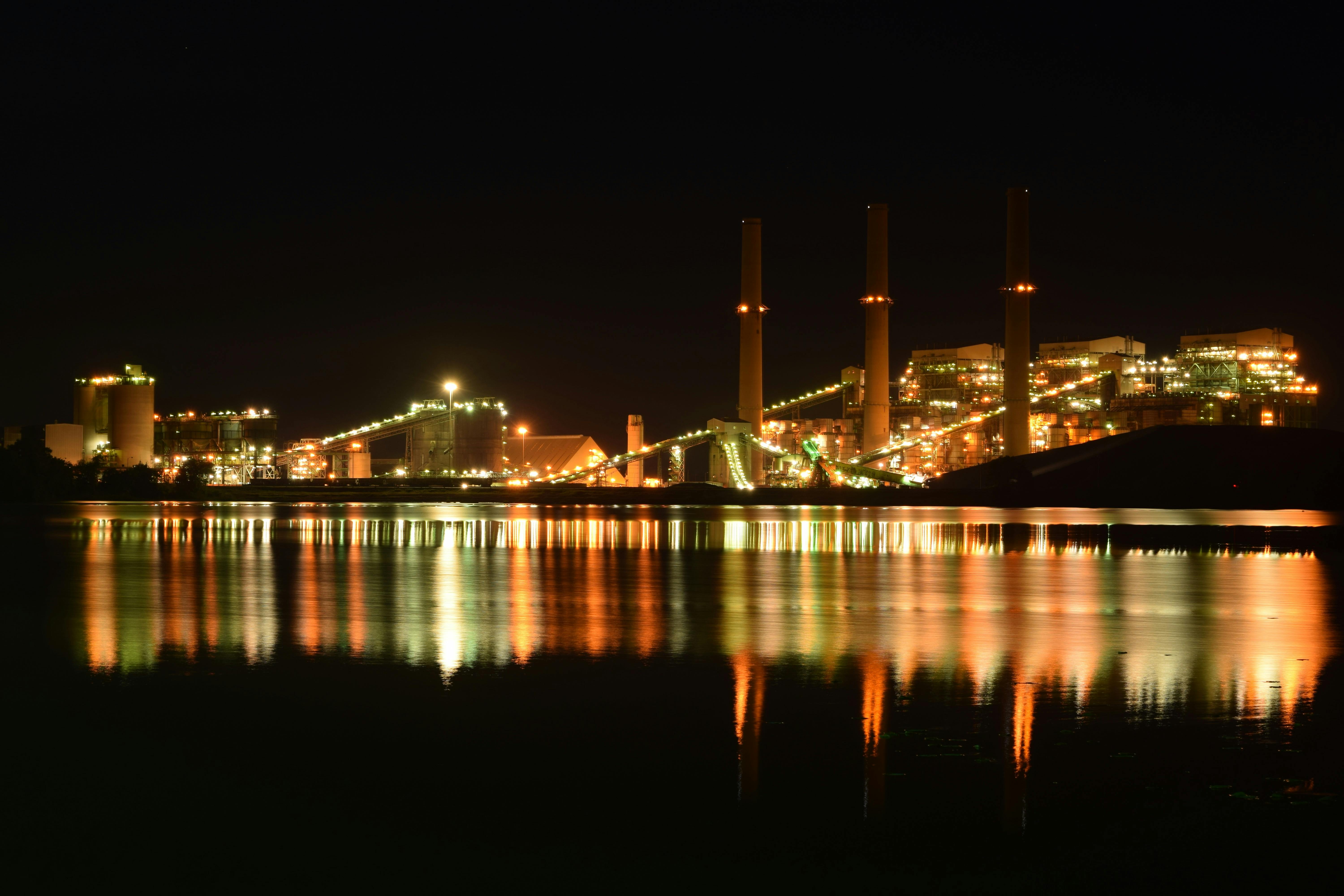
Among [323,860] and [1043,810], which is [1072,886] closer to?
[1043,810]

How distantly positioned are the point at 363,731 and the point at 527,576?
11.9m

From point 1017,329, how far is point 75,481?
6934 centimetres

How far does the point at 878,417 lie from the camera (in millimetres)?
102188

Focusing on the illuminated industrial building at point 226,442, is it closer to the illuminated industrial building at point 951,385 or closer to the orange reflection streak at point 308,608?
the illuminated industrial building at point 951,385

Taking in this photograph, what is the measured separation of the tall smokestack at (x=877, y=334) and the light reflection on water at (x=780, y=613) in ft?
244

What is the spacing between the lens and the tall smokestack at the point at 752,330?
10531 cm

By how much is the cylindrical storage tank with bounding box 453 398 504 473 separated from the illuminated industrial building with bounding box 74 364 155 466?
2647 centimetres

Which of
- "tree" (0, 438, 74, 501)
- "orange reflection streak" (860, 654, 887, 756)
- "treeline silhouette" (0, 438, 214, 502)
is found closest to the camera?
"orange reflection streak" (860, 654, 887, 756)

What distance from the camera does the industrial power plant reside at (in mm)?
97500

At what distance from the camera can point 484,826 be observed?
560 cm

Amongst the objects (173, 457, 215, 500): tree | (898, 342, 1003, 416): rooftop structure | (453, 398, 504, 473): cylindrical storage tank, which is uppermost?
(898, 342, 1003, 416): rooftop structure

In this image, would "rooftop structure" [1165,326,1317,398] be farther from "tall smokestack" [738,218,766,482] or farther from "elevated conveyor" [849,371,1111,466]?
"tall smokestack" [738,218,766,482]

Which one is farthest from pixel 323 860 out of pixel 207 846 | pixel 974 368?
pixel 974 368

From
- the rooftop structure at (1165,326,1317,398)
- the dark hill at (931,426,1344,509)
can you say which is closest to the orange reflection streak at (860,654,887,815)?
the dark hill at (931,426,1344,509)
